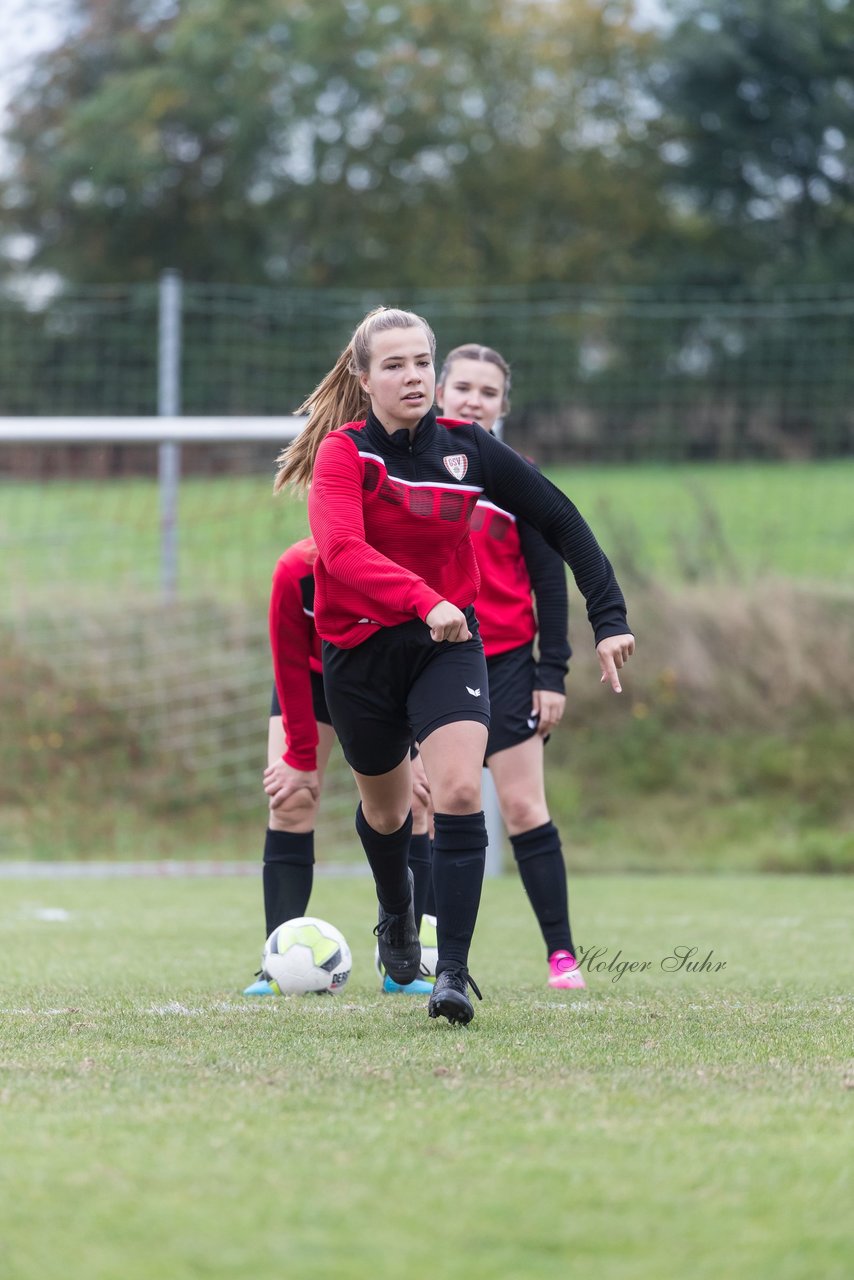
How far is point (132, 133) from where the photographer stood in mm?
25266

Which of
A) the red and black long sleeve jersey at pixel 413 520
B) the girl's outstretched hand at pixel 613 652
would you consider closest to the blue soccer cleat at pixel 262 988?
the red and black long sleeve jersey at pixel 413 520

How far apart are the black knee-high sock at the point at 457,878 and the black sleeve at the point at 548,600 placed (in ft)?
3.78

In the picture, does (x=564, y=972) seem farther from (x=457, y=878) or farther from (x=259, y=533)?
(x=259, y=533)

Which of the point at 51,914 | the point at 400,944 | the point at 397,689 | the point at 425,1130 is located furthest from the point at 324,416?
the point at 51,914

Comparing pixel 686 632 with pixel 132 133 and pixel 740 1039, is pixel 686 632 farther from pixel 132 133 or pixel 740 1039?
pixel 132 133

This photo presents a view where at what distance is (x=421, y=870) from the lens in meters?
4.96

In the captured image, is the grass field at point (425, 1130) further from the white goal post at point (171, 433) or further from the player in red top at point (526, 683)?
the white goal post at point (171, 433)

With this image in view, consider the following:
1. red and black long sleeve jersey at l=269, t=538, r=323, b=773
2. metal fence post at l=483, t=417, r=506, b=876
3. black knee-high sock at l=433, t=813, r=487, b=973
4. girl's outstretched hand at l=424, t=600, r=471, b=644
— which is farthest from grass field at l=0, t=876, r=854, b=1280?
metal fence post at l=483, t=417, r=506, b=876

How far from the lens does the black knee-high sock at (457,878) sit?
12.3 ft

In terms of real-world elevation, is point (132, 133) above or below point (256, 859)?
above

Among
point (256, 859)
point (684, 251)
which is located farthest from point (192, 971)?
point (684, 251)

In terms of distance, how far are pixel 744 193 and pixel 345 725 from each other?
22023mm

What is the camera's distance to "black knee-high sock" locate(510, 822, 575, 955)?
15.7 ft

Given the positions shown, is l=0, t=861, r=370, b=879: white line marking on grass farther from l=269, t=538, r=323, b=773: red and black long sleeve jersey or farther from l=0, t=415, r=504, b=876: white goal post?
l=269, t=538, r=323, b=773: red and black long sleeve jersey
